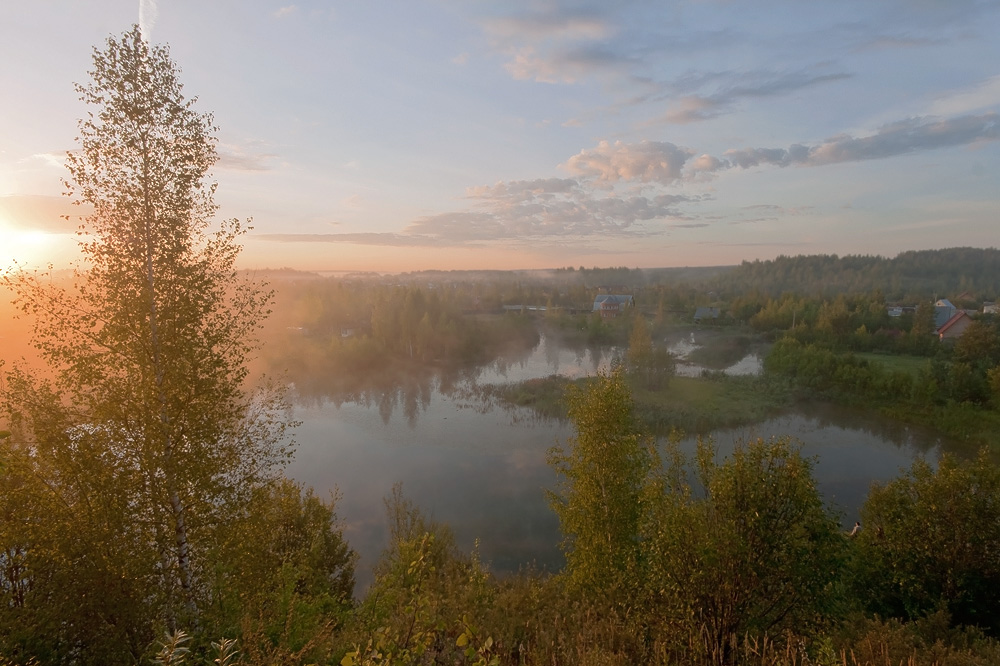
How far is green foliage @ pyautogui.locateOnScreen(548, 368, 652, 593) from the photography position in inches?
363

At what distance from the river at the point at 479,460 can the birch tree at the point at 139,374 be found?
8562 millimetres

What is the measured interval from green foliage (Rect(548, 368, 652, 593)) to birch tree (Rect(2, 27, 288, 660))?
608cm

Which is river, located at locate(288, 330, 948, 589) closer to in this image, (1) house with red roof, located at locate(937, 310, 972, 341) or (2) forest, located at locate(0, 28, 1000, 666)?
(2) forest, located at locate(0, 28, 1000, 666)

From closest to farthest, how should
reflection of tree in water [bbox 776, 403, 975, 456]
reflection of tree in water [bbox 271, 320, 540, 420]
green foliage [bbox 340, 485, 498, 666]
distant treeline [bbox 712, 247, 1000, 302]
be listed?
green foliage [bbox 340, 485, 498, 666] < reflection of tree in water [bbox 776, 403, 975, 456] < reflection of tree in water [bbox 271, 320, 540, 420] < distant treeline [bbox 712, 247, 1000, 302]

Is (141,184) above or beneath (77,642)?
above

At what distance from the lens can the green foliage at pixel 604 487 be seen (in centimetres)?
921

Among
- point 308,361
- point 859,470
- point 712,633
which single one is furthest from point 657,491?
point 308,361

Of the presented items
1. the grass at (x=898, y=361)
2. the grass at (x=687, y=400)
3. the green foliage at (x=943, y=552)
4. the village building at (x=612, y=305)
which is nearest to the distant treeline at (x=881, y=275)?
the village building at (x=612, y=305)

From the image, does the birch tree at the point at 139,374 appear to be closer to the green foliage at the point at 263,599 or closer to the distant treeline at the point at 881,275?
the green foliage at the point at 263,599

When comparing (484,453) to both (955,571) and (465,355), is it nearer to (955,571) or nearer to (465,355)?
(955,571)

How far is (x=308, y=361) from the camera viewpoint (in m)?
39.7

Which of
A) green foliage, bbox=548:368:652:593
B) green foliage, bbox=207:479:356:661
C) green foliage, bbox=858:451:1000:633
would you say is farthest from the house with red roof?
green foliage, bbox=207:479:356:661

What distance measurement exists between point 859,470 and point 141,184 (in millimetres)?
25057

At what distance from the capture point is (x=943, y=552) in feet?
28.2
